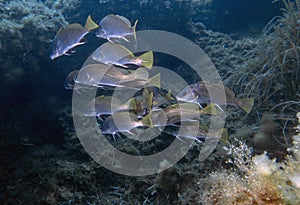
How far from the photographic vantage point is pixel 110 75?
2893 mm

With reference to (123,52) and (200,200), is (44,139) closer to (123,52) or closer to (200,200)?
(123,52)

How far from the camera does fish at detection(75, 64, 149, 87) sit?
2.85 meters

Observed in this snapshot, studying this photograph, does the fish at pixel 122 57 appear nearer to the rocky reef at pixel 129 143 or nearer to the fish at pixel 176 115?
the fish at pixel 176 115

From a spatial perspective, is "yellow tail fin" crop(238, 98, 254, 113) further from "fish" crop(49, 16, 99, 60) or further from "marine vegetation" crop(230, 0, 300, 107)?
"fish" crop(49, 16, 99, 60)

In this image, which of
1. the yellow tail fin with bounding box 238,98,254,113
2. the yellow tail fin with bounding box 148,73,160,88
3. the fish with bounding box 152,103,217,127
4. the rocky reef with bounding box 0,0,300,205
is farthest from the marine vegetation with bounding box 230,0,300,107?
the yellow tail fin with bounding box 148,73,160,88

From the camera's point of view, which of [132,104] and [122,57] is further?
[122,57]

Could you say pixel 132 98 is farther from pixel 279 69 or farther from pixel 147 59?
pixel 279 69

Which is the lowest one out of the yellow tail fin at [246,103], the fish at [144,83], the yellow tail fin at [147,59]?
the yellow tail fin at [246,103]

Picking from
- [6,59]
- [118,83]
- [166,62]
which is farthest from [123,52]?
[166,62]

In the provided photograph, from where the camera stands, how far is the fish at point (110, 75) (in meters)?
2.85

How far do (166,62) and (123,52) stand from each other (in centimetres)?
445

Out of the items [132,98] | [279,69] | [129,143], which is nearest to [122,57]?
[132,98]

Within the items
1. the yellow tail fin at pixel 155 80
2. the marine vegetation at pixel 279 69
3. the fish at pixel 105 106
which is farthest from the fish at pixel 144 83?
the marine vegetation at pixel 279 69

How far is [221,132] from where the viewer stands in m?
2.76
